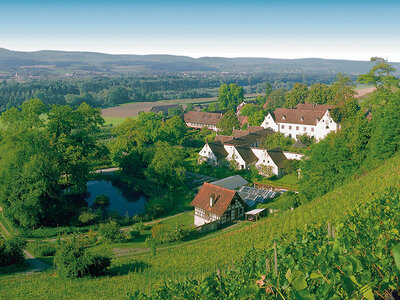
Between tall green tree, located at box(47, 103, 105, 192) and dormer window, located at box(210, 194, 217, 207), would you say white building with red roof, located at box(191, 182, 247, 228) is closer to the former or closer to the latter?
dormer window, located at box(210, 194, 217, 207)

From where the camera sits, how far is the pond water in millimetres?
35344

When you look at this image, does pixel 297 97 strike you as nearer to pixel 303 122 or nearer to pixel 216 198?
pixel 303 122

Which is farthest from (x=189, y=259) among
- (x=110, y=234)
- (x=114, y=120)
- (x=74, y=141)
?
(x=114, y=120)

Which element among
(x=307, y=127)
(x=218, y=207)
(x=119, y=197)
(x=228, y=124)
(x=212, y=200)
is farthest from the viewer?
(x=228, y=124)

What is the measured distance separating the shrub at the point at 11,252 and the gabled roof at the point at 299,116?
4701 cm

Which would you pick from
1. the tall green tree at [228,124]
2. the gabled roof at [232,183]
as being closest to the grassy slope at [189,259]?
the gabled roof at [232,183]

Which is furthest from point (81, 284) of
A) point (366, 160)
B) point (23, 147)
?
point (366, 160)

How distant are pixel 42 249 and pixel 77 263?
24.1ft

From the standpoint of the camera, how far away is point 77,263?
2017 cm

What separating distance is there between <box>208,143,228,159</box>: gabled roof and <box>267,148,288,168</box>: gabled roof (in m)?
6.93

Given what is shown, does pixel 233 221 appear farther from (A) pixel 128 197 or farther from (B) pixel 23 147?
(B) pixel 23 147

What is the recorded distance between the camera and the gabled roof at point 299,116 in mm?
58469

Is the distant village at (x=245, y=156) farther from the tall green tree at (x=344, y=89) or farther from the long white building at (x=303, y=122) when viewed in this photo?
the tall green tree at (x=344, y=89)

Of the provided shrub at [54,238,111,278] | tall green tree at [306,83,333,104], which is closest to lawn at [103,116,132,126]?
tall green tree at [306,83,333,104]
